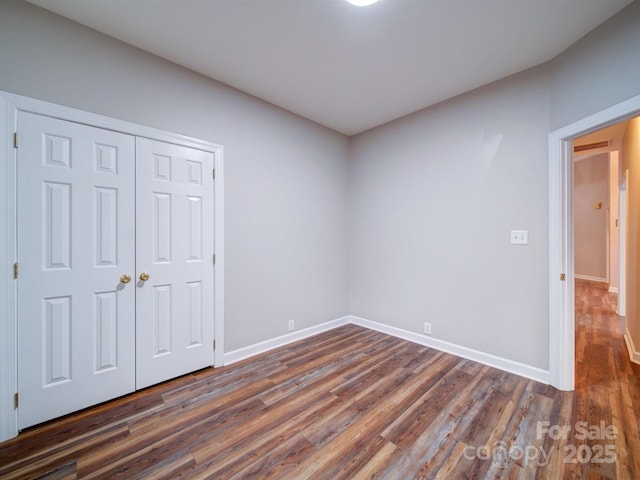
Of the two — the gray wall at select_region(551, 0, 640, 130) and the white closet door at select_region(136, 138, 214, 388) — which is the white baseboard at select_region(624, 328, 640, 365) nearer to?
the gray wall at select_region(551, 0, 640, 130)

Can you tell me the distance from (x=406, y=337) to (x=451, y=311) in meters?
0.70

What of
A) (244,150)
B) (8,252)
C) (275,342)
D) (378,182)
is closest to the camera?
(8,252)

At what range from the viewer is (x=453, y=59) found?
7.25 feet

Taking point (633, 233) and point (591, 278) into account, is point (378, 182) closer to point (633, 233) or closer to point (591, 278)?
point (633, 233)

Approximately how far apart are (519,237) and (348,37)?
232 centimetres

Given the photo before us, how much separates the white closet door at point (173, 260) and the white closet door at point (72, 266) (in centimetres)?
9

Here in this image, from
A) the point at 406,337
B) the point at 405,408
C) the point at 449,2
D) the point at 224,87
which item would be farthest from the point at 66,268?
the point at 406,337

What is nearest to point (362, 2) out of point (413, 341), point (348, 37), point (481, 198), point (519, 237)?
point (348, 37)

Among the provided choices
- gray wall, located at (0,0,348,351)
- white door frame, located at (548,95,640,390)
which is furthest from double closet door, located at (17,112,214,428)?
white door frame, located at (548,95,640,390)

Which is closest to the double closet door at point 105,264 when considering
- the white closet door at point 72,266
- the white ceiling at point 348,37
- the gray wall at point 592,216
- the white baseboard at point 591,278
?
the white closet door at point 72,266

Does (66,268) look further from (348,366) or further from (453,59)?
(453,59)

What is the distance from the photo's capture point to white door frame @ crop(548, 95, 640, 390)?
7.04 feet

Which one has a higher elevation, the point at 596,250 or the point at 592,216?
the point at 592,216

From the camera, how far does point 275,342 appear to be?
3025 millimetres
